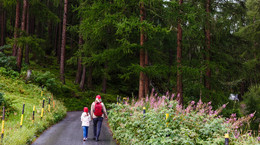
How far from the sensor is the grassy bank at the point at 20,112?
969 cm

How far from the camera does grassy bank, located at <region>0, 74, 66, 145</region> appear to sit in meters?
9.69

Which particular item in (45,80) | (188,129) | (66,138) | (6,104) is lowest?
(66,138)

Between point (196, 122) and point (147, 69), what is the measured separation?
8225mm

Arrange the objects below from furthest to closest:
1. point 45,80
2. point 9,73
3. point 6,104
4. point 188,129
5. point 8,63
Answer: point 45,80 → point 8,63 → point 9,73 → point 6,104 → point 188,129

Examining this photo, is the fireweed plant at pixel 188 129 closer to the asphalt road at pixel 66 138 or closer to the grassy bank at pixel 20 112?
the asphalt road at pixel 66 138

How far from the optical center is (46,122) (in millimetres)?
13602

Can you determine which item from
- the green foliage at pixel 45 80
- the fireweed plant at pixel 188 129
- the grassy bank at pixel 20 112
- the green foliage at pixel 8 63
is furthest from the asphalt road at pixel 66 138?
the green foliage at pixel 8 63

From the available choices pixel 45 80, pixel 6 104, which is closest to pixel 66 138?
pixel 6 104

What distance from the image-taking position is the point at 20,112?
13898mm

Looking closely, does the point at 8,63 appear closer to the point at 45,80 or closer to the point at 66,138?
the point at 45,80

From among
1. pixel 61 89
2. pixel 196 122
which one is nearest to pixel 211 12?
pixel 196 122

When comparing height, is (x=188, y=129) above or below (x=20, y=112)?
above

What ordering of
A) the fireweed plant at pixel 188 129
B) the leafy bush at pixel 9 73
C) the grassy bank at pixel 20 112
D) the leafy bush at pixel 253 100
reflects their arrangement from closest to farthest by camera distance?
1. the fireweed plant at pixel 188 129
2. the grassy bank at pixel 20 112
3. the leafy bush at pixel 9 73
4. the leafy bush at pixel 253 100

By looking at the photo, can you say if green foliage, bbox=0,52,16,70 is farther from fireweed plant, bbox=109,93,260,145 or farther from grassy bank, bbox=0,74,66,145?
fireweed plant, bbox=109,93,260,145
